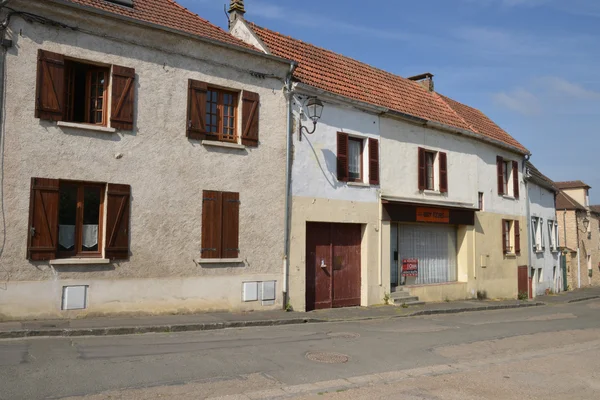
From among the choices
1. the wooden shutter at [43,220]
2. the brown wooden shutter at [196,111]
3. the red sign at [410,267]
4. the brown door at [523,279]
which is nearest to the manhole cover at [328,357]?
the wooden shutter at [43,220]

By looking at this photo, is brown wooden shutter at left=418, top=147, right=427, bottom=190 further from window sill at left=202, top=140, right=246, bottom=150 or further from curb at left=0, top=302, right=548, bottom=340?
window sill at left=202, top=140, right=246, bottom=150

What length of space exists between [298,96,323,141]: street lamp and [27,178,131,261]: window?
5086 mm

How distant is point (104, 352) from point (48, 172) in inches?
169

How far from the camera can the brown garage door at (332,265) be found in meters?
14.4

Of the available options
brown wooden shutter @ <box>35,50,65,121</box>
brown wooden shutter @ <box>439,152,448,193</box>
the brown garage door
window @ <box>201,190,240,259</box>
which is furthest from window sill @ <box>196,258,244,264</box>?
brown wooden shutter @ <box>439,152,448,193</box>

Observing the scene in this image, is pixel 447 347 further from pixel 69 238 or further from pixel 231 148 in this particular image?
pixel 69 238

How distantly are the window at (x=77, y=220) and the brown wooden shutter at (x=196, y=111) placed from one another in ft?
6.77

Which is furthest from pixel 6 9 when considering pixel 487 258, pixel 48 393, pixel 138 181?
pixel 487 258

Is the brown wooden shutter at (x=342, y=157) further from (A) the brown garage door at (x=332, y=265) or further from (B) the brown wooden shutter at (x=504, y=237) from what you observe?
(B) the brown wooden shutter at (x=504, y=237)

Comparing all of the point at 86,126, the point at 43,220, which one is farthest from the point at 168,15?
the point at 43,220

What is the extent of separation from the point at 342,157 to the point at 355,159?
0.87 metres

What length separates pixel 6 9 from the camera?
9.98 metres

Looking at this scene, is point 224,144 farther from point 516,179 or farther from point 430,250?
point 516,179

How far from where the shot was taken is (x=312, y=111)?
1436cm
